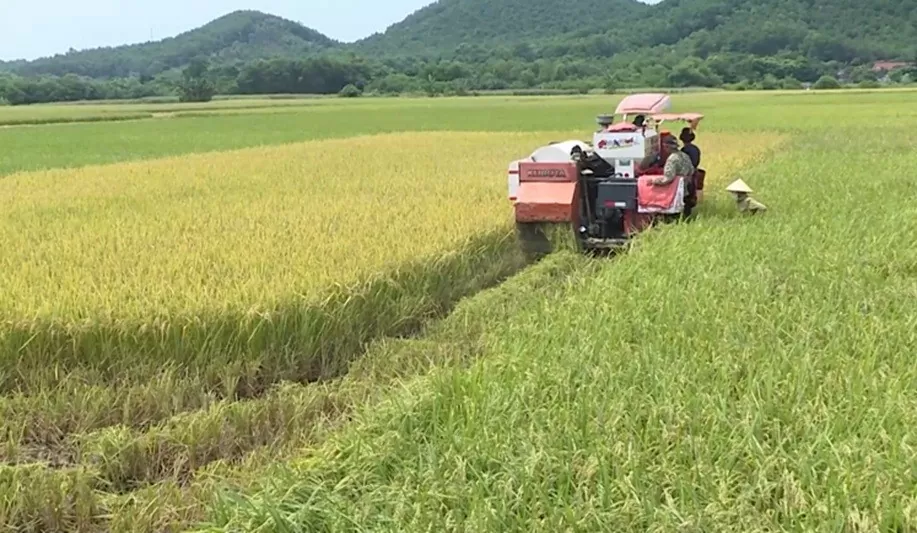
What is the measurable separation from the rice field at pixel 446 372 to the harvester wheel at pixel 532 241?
7.6 inches

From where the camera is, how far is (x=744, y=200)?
27.6 feet

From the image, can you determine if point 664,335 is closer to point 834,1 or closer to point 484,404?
point 484,404

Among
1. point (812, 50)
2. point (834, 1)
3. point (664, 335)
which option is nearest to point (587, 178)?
point (664, 335)

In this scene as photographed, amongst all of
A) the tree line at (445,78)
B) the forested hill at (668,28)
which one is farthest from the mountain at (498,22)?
the tree line at (445,78)

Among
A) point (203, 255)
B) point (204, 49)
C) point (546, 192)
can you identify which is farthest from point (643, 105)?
point (204, 49)

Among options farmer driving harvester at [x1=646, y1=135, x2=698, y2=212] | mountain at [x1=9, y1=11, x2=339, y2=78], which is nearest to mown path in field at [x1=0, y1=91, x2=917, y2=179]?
farmer driving harvester at [x1=646, y1=135, x2=698, y2=212]

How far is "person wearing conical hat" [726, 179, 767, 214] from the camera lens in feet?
27.0

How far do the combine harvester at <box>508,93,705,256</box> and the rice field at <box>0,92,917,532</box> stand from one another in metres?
0.34

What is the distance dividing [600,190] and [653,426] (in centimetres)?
477

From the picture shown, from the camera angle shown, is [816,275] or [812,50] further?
[812,50]

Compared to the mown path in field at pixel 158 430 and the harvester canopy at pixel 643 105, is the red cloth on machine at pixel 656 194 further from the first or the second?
the mown path in field at pixel 158 430

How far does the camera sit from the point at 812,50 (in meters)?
88.3

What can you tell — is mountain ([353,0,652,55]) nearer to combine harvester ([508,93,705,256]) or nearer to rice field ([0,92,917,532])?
combine harvester ([508,93,705,256])

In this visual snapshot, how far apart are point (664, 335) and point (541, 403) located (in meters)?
1.07
